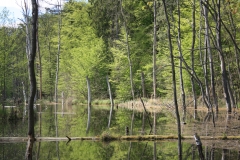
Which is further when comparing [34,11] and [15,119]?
[15,119]

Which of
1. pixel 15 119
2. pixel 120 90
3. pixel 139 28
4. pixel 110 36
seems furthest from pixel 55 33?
pixel 15 119

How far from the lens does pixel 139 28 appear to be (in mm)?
43094

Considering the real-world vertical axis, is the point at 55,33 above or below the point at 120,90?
above

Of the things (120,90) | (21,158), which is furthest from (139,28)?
(21,158)

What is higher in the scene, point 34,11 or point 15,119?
point 34,11

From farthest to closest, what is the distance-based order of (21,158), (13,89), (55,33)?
(13,89)
(55,33)
(21,158)

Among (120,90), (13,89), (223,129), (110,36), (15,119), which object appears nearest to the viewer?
(223,129)

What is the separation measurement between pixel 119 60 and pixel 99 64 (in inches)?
146

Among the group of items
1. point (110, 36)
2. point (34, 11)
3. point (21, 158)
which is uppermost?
point (110, 36)

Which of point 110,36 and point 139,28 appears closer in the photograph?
point 139,28

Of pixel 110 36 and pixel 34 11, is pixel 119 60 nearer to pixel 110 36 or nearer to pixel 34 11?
pixel 110 36

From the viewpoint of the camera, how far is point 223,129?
15.0 metres

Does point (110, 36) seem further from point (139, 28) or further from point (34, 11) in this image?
point (34, 11)

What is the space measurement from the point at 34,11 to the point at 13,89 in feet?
167
